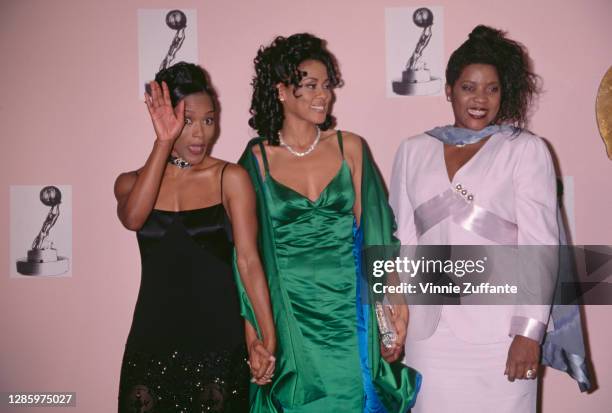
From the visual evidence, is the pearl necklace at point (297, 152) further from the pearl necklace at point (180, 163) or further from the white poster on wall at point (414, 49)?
the white poster on wall at point (414, 49)

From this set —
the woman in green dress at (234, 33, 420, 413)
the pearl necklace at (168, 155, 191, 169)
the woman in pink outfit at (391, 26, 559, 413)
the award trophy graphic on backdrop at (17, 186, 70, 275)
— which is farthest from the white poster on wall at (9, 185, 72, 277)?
the woman in pink outfit at (391, 26, 559, 413)

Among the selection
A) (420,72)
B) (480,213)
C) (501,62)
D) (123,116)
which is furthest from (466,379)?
(123,116)

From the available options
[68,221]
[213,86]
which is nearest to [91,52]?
[213,86]

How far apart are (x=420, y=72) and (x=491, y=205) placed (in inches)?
33.8

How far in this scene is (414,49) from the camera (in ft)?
8.13

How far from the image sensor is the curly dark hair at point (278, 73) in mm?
2021

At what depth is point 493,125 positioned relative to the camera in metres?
1.94

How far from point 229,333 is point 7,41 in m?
1.74

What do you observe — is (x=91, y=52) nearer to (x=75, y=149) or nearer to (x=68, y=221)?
(x=75, y=149)

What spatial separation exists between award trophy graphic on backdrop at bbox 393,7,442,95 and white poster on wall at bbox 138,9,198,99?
902 mm

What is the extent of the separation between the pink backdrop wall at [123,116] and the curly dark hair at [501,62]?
1.60 feet

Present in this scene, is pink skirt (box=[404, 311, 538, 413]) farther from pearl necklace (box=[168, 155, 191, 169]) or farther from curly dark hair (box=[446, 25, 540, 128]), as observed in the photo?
pearl necklace (box=[168, 155, 191, 169])

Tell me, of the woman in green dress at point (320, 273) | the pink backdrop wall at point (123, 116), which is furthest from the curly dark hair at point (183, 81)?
the pink backdrop wall at point (123, 116)

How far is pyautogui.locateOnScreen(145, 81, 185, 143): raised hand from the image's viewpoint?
5.83 ft
